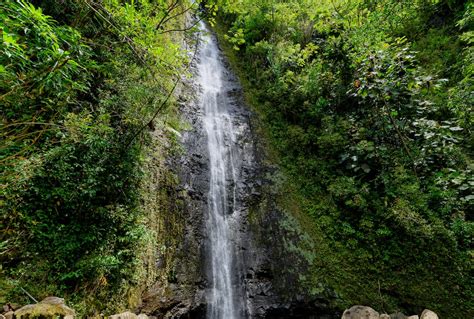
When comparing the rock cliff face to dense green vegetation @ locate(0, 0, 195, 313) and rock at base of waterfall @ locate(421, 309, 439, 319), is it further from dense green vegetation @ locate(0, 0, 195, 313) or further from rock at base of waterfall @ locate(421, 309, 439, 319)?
rock at base of waterfall @ locate(421, 309, 439, 319)

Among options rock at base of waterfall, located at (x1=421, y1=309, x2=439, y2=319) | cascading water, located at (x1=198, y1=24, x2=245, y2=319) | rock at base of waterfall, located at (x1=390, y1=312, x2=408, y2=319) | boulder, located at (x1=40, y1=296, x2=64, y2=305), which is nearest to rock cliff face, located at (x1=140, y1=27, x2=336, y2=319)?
cascading water, located at (x1=198, y1=24, x2=245, y2=319)

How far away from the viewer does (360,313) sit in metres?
4.37

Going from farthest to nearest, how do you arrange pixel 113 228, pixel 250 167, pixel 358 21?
1. pixel 250 167
2. pixel 358 21
3. pixel 113 228

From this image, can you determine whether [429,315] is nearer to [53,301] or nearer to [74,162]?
[53,301]

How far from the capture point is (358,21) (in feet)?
22.2

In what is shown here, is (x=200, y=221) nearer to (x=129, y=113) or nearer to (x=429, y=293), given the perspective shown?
(x=129, y=113)

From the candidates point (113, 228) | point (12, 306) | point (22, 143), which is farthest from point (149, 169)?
point (12, 306)

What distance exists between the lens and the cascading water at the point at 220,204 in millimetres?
5000

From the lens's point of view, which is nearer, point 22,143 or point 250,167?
point 22,143

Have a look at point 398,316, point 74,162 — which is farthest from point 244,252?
point 74,162

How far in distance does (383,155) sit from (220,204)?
466cm

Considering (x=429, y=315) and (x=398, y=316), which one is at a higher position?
(x=429, y=315)

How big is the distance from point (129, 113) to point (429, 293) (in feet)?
23.8

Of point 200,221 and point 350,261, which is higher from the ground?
point 200,221
